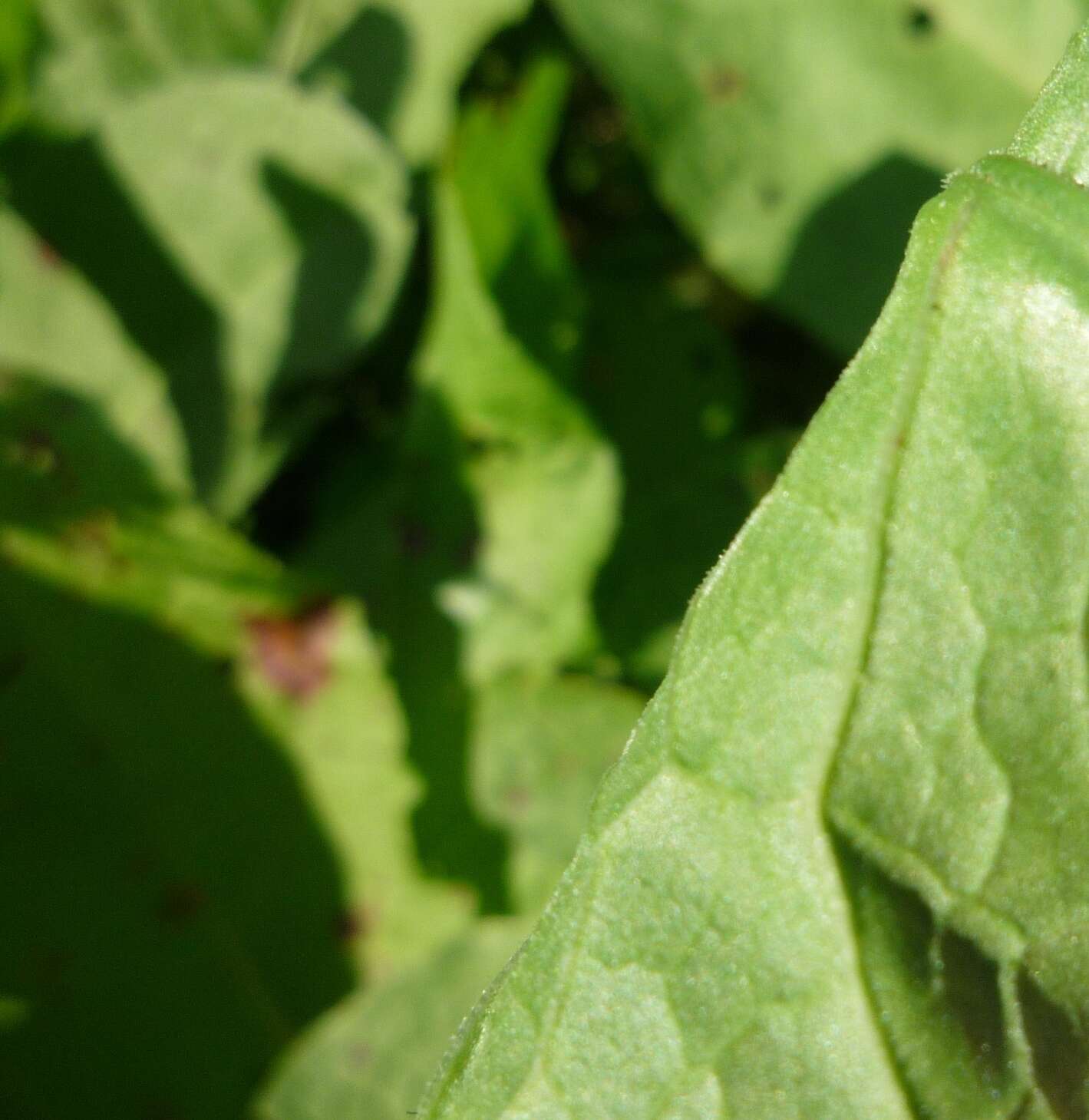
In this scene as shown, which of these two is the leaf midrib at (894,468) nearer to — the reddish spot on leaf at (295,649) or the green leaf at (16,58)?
the reddish spot on leaf at (295,649)

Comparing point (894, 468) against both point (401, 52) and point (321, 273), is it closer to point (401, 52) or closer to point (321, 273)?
point (321, 273)

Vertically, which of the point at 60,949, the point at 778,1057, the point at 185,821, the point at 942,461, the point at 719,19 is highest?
the point at 719,19

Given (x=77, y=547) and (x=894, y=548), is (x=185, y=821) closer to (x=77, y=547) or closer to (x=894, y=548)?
(x=77, y=547)

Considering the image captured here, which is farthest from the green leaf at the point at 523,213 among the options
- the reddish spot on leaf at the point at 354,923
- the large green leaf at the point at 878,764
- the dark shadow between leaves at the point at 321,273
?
the large green leaf at the point at 878,764

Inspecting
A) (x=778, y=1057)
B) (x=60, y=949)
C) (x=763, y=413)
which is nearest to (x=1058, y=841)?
(x=778, y=1057)

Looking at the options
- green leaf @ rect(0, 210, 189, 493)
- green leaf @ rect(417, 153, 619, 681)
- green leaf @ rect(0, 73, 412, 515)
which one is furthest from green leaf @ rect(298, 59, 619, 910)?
green leaf @ rect(0, 210, 189, 493)
